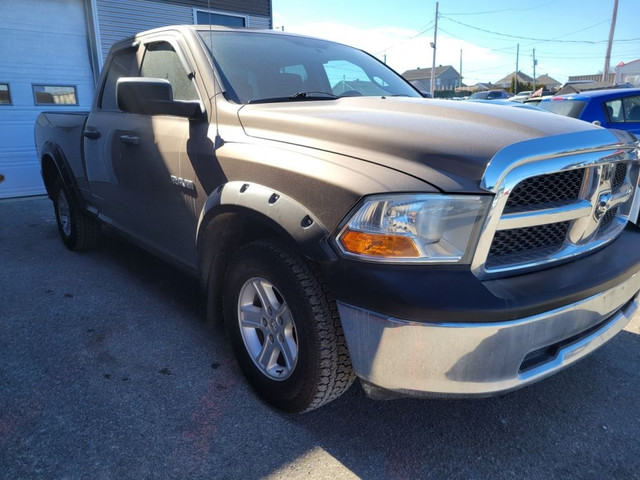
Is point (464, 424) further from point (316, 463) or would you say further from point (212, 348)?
point (212, 348)

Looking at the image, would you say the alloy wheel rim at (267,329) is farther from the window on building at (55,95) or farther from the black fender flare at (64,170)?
the window on building at (55,95)

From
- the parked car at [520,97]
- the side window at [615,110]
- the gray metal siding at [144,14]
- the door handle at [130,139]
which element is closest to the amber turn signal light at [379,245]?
the door handle at [130,139]

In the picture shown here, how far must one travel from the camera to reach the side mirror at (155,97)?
2416mm

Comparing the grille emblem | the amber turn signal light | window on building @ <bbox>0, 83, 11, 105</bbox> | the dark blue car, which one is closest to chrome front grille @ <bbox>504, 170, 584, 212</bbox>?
the grille emblem

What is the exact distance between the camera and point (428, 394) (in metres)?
1.69

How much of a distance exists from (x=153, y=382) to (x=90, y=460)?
0.57 metres

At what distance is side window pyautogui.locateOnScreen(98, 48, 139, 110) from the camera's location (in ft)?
11.5

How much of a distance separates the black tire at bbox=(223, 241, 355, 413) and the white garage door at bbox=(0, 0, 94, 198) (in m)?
7.08

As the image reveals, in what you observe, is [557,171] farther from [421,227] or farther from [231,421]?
[231,421]

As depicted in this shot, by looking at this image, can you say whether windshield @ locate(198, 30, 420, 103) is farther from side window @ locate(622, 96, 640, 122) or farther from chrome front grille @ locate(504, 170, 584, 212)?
side window @ locate(622, 96, 640, 122)

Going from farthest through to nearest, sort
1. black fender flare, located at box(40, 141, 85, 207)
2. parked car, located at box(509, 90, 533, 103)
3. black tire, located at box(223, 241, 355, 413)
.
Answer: parked car, located at box(509, 90, 533, 103)
black fender flare, located at box(40, 141, 85, 207)
black tire, located at box(223, 241, 355, 413)

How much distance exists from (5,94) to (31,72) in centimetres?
53

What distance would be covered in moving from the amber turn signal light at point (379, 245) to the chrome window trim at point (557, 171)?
224 millimetres

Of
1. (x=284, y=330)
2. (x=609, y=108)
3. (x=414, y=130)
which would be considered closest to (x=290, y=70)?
(x=414, y=130)
